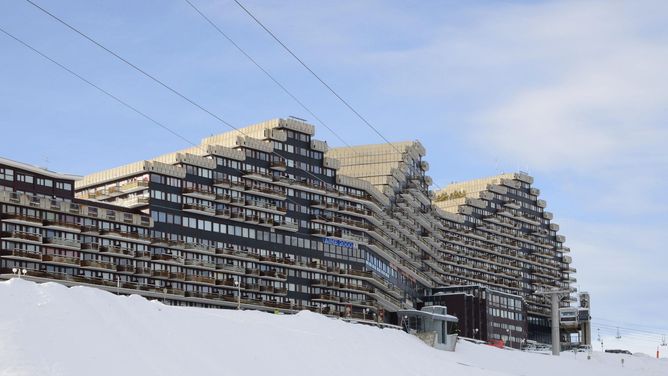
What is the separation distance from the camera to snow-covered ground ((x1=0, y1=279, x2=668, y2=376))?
158ft

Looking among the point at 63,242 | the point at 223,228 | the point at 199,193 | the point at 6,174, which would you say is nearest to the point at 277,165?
the point at 223,228

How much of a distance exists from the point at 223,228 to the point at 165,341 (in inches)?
4027

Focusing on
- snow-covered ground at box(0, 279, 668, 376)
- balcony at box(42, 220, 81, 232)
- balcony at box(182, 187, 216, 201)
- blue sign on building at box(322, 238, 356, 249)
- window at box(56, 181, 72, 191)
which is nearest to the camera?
snow-covered ground at box(0, 279, 668, 376)

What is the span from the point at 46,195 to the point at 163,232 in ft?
60.2

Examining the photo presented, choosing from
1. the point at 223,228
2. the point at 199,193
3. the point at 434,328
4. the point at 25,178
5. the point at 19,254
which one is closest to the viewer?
the point at 434,328

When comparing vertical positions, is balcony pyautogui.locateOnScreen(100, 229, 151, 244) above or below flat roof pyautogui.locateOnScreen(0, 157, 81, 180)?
below

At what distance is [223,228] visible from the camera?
520ft

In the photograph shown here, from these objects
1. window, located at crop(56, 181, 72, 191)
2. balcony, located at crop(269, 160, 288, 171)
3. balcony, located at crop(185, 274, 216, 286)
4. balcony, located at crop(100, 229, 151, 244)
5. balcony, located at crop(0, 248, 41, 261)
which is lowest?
balcony, located at crop(185, 274, 216, 286)

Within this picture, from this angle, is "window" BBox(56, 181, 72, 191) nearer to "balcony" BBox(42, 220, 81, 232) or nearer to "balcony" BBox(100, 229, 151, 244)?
"balcony" BBox(42, 220, 81, 232)

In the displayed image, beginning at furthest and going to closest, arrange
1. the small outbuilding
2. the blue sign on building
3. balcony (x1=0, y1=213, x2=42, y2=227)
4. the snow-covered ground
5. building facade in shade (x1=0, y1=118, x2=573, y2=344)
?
the blue sign on building, building facade in shade (x1=0, y1=118, x2=573, y2=344), balcony (x1=0, y1=213, x2=42, y2=227), the small outbuilding, the snow-covered ground

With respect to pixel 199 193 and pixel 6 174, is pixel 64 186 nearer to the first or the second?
pixel 6 174

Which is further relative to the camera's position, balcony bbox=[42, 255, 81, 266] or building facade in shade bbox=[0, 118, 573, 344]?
building facade in shade bbox=[0, 118, 573, 344]

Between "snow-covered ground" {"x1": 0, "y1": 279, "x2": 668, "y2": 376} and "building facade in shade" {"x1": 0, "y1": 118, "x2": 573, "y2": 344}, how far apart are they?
59.8 meters

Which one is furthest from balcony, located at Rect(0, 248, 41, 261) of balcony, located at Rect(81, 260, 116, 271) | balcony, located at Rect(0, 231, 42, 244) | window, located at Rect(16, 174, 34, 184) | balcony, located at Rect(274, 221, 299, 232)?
balcony, located at Rect(274, 221, 299, 232)
